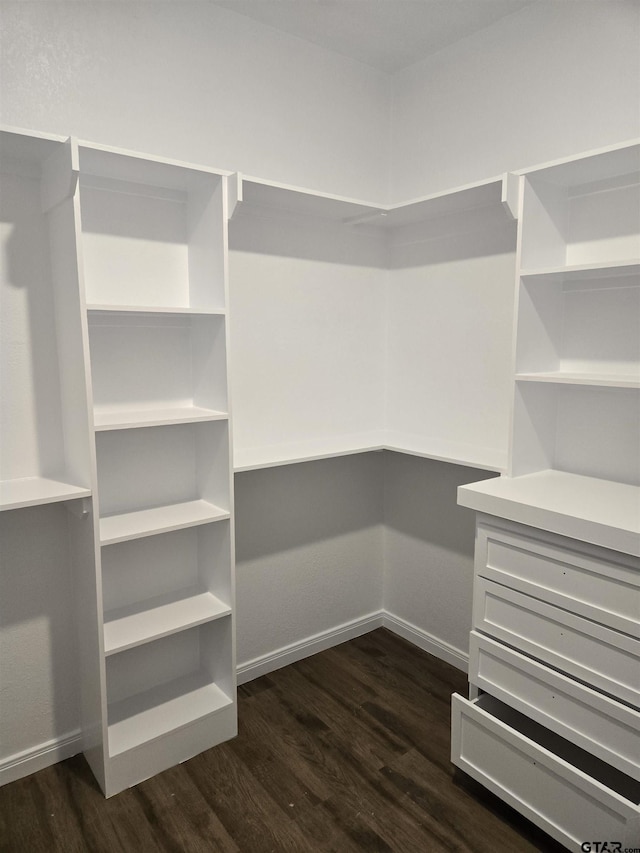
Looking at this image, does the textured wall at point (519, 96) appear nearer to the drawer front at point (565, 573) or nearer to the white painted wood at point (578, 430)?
the white painted wood at point (578, 430)

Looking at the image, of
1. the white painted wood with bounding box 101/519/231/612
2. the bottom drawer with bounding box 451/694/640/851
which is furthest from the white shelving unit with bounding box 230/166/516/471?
the bottom drawer with bounding box 451/694/640/851

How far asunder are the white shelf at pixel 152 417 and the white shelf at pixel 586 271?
3.96 ft

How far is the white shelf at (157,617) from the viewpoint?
2086 mm

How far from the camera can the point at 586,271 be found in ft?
6.48

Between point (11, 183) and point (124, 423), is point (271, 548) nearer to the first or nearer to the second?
point (124, 423)

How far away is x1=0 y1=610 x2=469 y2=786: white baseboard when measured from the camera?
2.14 m

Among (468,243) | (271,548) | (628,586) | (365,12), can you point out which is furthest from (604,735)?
(365,12)

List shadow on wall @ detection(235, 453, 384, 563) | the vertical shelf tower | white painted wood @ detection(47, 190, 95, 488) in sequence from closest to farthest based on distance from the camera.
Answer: white painted wood @ detection(47, 190, 95, 488), the vertical shelf tower, shadow on wall @ detection(235, 453, 384, 563)

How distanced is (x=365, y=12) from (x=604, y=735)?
268 cm

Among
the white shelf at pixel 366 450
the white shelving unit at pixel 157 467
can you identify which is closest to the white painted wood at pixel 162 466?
the white shelving unit at pixel 157 467

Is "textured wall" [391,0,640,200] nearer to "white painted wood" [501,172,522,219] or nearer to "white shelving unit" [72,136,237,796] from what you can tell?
"white painted wood" [501,172,522,219]

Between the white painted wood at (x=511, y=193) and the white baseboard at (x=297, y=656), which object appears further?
the white baseboard at (x=297, y=656)

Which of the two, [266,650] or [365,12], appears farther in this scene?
[266,650]

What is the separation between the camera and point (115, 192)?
2131 mm
